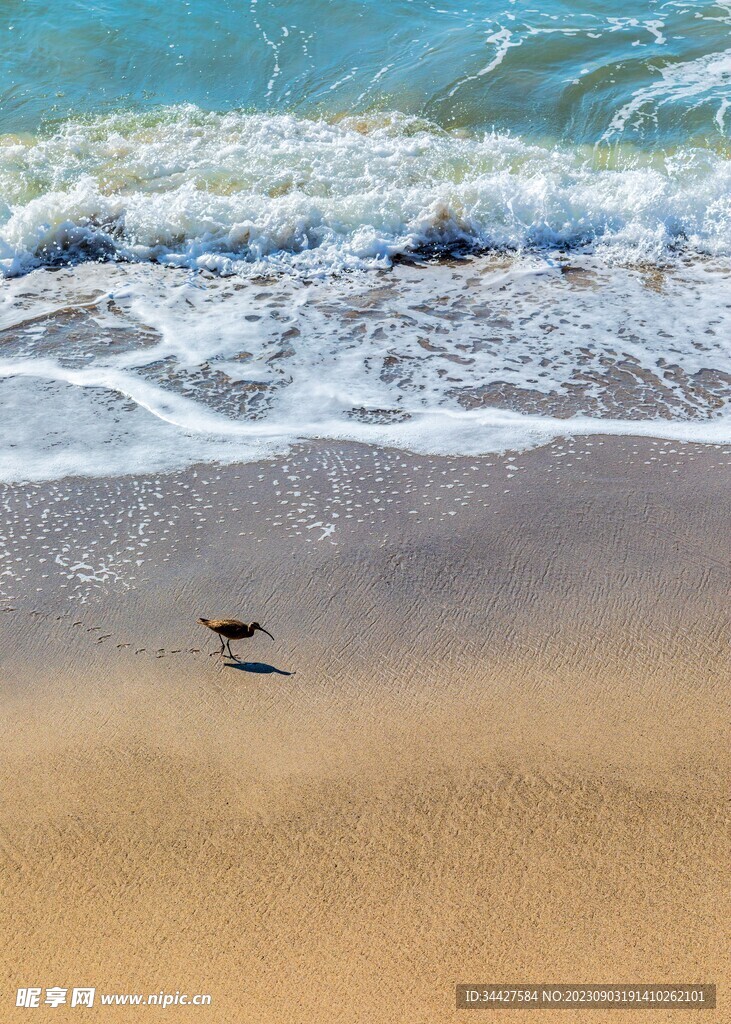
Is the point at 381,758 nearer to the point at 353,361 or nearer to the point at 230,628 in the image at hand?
the point at 230,628

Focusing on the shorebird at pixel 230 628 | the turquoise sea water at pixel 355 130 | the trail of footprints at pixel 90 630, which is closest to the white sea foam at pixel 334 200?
the turquoise sea water at pixel 355 130

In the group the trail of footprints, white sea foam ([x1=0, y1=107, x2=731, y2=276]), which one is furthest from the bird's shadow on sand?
white sea foam ([x1=0, y1=107, x2=731, y2=276])

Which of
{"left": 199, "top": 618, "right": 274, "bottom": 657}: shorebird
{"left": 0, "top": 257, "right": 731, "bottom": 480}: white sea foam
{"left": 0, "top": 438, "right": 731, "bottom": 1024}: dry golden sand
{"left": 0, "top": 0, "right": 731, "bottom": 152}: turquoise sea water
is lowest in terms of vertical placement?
{"left": 0, "top": 438, "right": 731, "bottom": 1024}: dry golden sand

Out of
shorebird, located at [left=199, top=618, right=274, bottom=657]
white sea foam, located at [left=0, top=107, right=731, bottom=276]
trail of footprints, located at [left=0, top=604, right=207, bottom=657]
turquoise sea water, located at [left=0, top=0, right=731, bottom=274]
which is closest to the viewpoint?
shorebird, located at [left=199, top=618, right=274, bottom=657]

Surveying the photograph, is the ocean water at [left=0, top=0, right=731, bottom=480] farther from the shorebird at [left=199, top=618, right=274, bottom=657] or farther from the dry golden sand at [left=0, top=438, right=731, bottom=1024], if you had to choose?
the shorebird at [left=199, top=618, right=274, bottom=657]

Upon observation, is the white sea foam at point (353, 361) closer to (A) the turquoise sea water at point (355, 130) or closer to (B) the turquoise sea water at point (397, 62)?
(A) the turquoise sea water at point (355, 130)

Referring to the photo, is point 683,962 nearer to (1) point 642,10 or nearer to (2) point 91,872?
(2) point 91,872
